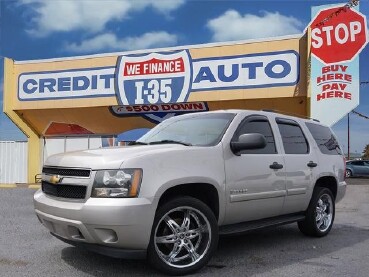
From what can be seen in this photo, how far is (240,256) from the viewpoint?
555 centimetres

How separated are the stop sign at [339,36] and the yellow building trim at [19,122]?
13.5 m

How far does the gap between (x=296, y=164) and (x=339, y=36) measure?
37.1 ft

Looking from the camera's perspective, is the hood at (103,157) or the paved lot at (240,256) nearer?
the hood at (103,157)

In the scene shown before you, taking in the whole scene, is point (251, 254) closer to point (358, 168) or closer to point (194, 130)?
point (194, 130)

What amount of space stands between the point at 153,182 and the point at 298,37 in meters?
13.2

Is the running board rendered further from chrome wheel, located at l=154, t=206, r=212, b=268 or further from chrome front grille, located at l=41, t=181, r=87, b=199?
chrome front grille, located at l=41, t=181, r=87, b=199

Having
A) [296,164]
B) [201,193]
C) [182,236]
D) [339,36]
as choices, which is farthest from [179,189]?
[339,36]

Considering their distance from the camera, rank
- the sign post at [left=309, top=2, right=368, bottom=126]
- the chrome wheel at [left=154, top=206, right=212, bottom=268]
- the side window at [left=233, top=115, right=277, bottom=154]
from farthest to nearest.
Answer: the sign post at [left=309, top=2, right=368, bottom=126]
the side window at [left=233, top=115, right=277, bottom=154]
the chrome wheel at [left=154, top=206, right=212, bottom=268]

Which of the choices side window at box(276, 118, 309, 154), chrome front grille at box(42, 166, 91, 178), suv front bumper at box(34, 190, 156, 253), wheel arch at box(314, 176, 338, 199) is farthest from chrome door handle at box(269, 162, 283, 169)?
chrome front grille at box(42, 166, 91, 178)

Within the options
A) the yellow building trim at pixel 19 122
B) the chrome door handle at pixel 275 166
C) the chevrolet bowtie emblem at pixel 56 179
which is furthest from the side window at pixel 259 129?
the yellow building trim at pixel 19 122

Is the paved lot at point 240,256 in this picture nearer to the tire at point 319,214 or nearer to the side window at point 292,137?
the tire at point 319,214

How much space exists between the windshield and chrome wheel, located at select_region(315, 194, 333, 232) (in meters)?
2.40

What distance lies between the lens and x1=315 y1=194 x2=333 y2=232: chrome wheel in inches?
273

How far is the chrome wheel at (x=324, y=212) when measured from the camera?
273 inches
